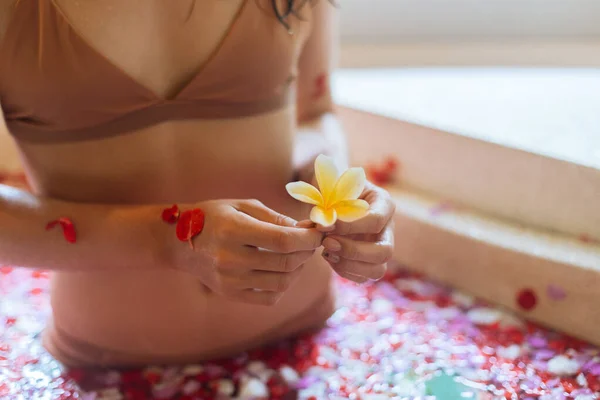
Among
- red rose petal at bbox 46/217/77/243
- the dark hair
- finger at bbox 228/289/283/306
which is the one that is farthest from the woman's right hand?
the dark hair

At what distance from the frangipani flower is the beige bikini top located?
0.16m

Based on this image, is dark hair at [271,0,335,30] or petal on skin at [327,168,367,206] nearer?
petal on skin at [327,168,367,206]

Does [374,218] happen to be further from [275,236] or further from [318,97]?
[318,97]

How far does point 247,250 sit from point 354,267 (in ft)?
0.38

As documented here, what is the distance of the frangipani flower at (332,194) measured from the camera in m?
0.58

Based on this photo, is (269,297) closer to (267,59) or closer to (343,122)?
(267,59)

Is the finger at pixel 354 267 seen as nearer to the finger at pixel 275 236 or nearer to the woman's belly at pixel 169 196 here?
the finger at pixel 275 236

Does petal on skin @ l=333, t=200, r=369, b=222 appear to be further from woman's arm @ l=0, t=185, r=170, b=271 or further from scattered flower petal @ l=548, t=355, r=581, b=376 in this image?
scattered flower petal @ l=548, t=355, r=581, b=376

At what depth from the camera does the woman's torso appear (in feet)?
2.15

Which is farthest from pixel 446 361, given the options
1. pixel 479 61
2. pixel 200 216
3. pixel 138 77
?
pixel 479 61

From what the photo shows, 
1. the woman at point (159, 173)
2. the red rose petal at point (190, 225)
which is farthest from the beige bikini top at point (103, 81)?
the red rose petal at point (190, 225)

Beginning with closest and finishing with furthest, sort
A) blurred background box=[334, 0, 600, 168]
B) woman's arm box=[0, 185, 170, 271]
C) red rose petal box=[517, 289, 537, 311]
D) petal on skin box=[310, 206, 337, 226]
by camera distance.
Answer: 1. petal on skin box=[310, 206, 337, 226]
2. woman's arm box=[0, 185, 170, 271]
3. red rose petal box=[517, 289, 537, 311]
4. blurred background box=[334, 0, 600, 168]

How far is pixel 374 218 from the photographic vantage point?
25.4 inches

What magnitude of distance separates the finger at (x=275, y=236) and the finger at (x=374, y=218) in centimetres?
3
